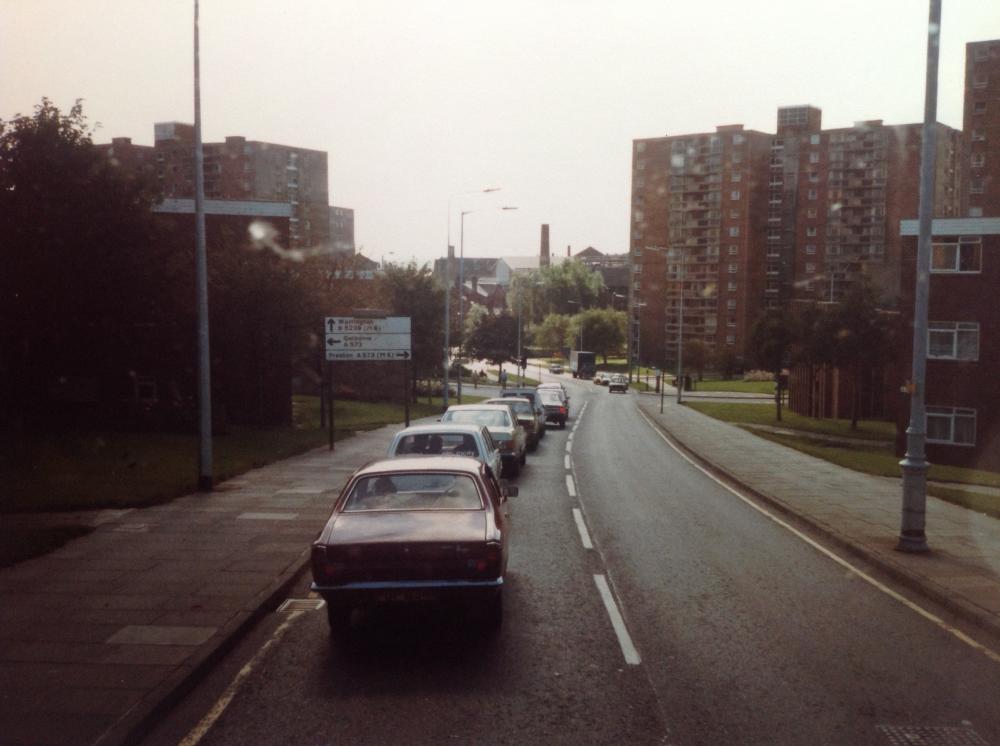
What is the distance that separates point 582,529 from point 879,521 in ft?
15.3

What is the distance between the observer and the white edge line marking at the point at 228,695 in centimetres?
555

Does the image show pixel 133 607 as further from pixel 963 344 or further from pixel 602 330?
pixel 602 330

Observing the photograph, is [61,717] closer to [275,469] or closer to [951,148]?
[275,469]

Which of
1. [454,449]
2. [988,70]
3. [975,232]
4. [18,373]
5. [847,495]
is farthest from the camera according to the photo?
[988,70]

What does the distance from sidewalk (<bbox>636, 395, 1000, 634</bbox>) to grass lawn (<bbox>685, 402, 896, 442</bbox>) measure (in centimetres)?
1687

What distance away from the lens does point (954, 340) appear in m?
32.5

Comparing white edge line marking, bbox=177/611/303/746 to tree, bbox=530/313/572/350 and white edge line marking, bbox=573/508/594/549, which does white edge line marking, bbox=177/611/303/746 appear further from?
tree, bbox=530/313/572/350

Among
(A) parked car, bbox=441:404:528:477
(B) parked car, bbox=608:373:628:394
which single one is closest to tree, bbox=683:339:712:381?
(B) parked car, bbox=608:373:628:394

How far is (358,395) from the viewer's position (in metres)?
49.9

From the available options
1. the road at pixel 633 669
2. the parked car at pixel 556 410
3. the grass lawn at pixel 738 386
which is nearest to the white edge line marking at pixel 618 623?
the road at pixel 633 669

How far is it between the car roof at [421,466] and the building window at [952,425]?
95.1ft

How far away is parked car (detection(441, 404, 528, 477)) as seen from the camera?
18812 mm

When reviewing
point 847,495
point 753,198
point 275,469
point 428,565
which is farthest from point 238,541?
point 753,198

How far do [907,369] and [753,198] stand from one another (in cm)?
6978
